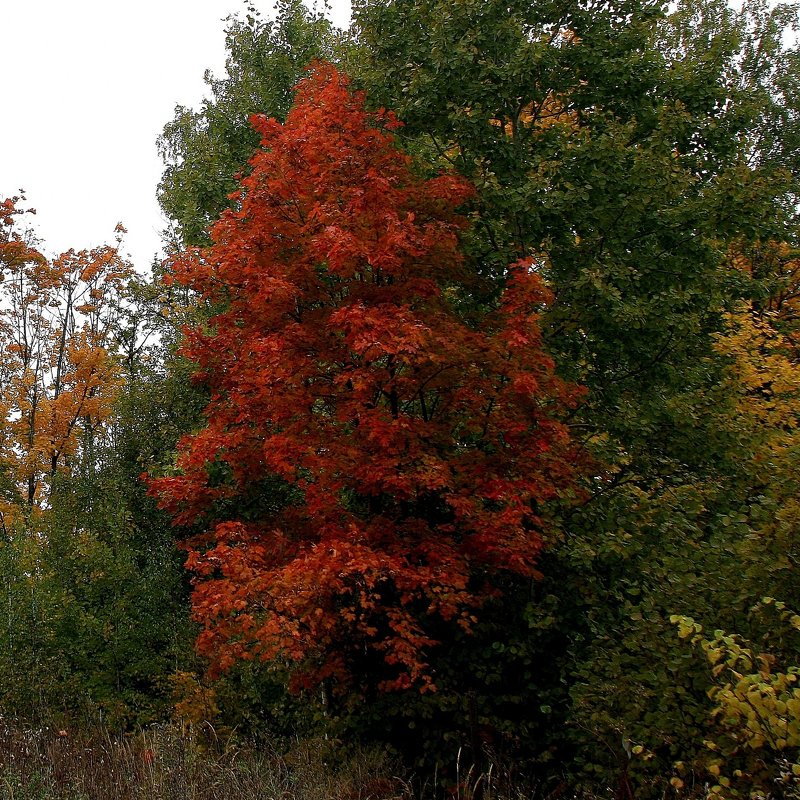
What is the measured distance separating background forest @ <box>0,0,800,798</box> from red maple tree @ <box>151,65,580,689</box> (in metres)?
0.05

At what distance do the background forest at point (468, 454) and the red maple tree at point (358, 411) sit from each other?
0.15 feet

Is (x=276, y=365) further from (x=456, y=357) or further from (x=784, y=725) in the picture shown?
(x=784, y=725)

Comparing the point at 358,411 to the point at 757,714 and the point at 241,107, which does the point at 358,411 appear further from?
the point at 241,107

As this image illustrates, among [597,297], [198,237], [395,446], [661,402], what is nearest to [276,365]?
[395,446]

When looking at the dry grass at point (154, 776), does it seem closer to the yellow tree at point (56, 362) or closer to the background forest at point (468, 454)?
the background forest at point (468, 454)

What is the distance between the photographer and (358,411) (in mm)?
8523

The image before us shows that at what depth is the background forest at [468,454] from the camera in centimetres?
730

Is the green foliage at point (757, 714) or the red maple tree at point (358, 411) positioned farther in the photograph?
the red maple tree at point (358, 411)

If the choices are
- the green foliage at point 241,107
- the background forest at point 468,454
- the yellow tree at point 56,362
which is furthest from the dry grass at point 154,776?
the yellow tree at point 56,362

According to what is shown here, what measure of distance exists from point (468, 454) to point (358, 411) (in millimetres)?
1389

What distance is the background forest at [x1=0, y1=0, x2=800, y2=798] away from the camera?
730 cm

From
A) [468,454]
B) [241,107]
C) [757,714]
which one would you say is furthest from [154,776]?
[241,107]

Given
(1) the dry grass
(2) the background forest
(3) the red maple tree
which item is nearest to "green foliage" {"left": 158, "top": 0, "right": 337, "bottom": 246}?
(2) the background forest

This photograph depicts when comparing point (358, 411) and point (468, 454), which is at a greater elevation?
point (358, 411)
